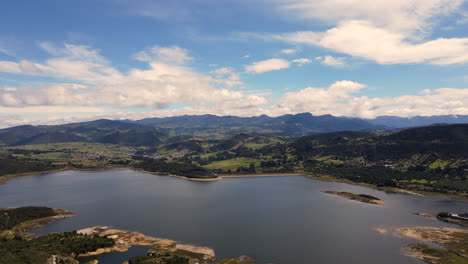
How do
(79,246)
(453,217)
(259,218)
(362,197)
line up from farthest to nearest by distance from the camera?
1. (362,197)
2. (453,217)
3. (259,218)
4. (79,246)

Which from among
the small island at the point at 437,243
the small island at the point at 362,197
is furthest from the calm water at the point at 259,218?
the small island at the point at 362,197

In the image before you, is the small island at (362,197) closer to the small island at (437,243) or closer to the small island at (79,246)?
the small island at (437,243)

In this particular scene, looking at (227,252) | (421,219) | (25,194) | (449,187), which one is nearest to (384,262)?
(227,252)

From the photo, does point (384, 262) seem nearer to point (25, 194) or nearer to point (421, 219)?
point (421, 219)

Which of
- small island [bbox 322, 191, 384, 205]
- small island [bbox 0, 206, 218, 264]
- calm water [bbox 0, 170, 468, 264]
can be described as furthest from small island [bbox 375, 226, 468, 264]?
small island [bbox 0, 206, 218, 264]

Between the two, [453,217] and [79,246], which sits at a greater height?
[79,246]

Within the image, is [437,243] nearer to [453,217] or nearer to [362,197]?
[453,217]

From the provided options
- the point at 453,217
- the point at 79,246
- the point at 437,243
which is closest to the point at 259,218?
the point at 437,243

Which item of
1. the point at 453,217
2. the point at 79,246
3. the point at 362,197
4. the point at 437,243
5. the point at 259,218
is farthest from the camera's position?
the point at 362,197

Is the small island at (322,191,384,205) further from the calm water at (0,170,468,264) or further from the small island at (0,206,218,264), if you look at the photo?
the small island at (0,206,218,264)

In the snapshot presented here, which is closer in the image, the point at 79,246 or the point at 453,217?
the point at 79,246
